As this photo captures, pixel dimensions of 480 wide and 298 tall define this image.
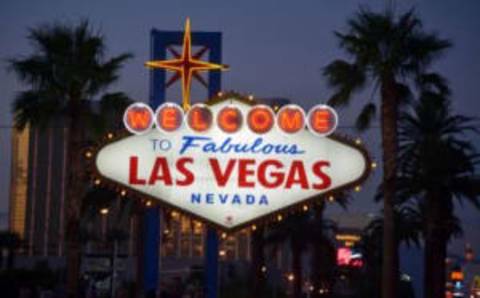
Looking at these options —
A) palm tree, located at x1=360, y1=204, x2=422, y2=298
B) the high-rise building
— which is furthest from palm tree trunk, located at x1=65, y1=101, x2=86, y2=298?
the high-rise building

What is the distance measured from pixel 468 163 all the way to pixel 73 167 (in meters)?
15.2

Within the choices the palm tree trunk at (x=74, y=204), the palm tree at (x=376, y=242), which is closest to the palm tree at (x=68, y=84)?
the palm tree trunk at (x=74, y=204)

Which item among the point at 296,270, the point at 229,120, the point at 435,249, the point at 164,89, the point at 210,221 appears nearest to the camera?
the point at 210,221

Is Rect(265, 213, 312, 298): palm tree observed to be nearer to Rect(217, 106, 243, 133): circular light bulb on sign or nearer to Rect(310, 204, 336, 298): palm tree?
Rect(310, 204, 336, 298): palm tree

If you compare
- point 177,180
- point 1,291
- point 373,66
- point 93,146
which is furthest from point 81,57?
point 1,291

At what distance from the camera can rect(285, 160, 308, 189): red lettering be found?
25781 mm

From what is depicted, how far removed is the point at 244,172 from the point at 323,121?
260cm

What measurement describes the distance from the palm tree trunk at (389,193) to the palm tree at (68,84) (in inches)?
315

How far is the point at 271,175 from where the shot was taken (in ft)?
84.8

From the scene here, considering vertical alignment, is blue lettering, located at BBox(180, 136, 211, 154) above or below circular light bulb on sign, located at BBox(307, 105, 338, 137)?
below

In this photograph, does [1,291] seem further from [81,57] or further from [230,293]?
[230,293]

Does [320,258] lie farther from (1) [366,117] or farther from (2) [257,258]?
(1) [366,117]

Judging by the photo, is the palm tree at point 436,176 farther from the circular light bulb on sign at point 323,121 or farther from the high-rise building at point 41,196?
→ the high-rise building at point 41,196

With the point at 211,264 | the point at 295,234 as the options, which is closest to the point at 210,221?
the point at 211,264
